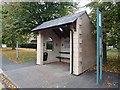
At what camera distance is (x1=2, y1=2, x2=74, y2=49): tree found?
58.9 ft

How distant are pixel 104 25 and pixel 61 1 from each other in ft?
34.3

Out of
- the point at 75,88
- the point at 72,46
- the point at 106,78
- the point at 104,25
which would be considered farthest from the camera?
the point at 104,25

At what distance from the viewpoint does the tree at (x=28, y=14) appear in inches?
706

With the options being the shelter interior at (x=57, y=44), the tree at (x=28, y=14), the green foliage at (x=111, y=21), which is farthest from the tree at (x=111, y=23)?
the tree at (x=28, y=14)

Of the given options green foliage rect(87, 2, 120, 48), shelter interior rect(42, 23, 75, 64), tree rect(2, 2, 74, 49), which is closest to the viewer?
green foliage rect(87, 2, 120, 48)

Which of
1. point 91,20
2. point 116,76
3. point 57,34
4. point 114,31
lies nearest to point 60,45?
point 57,34

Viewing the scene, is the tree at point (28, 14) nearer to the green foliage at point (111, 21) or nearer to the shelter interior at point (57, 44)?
the shelter interior at point (57, 44)

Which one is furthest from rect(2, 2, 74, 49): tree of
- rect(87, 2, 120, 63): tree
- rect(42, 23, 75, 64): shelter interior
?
rect(87, 2, 120, 63): tree

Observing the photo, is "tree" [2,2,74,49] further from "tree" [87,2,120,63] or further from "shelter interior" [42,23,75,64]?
"tree" [87,2,120,63]

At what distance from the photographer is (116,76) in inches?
317

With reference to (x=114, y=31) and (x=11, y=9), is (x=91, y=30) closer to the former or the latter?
(x=114, y=31)

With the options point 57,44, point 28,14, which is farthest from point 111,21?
point 28,14

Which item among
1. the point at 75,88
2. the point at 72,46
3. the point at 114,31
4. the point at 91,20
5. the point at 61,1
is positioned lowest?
the point at 75,88

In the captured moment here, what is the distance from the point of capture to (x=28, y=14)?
59.8 ft
